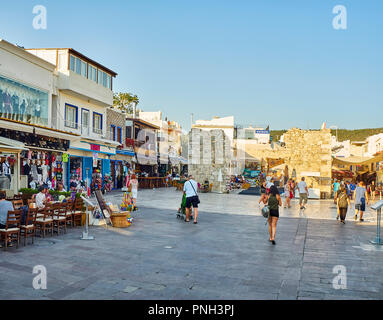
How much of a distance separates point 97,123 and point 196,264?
866 inches

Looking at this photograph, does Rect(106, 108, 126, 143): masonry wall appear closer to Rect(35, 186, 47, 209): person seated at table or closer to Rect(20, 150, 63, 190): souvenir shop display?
Rect(20, 150, 63, 190): souvenir shop display

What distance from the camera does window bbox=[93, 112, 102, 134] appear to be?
87.5 ft

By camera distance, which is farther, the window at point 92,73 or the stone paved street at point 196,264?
the window at point 92,73

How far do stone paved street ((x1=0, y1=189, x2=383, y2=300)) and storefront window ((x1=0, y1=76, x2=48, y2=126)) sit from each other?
9226 mm

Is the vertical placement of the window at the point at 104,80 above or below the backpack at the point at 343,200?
above

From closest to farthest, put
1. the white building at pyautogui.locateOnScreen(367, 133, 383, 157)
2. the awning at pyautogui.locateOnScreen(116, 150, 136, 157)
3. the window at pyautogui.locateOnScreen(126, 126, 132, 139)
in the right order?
the awning at pyautogui.locateOnScreen(116, 150, 136, 157) < the window at pyautogui.locateOnScreen(126, 126, 132, 139) < the white building at pyautogui.locateOnScreen(367, 133, 383, 157)

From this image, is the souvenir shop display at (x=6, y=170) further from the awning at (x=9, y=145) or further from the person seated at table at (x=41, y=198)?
the person seated at table at (x=41, y=198)

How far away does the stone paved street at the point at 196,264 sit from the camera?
553cm

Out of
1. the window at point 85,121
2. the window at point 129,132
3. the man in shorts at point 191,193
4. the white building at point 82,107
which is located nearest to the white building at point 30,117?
the white building at point 82,107

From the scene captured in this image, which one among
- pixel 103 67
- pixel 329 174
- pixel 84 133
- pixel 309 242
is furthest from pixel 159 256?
pixel 329 174

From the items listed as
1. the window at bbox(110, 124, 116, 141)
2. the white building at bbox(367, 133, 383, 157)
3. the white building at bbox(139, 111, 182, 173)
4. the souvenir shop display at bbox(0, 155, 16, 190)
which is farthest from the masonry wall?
the white building at bbox(367, 133, 383, 157)

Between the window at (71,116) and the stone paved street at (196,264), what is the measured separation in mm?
13290

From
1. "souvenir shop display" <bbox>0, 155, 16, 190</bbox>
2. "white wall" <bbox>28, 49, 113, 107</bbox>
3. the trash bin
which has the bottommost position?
the trash bin

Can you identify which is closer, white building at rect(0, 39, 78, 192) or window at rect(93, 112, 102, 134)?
white building at rect(0, 39, 78, 192)
